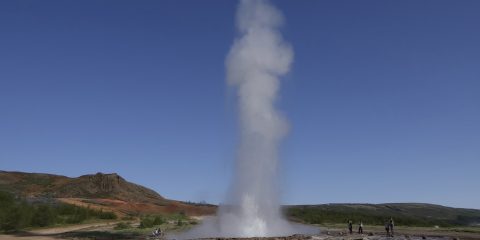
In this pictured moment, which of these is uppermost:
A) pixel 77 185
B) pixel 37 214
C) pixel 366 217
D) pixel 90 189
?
pixel 77 185

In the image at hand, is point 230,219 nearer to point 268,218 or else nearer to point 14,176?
point 268,218

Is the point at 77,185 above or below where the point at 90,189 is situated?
above

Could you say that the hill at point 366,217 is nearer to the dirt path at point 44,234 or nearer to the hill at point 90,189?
the hill at point 90,189

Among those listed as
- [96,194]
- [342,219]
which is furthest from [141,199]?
[342,219]

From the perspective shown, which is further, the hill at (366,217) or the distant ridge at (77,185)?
the distant ridge at (77,185)

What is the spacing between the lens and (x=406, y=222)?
73.8 metres

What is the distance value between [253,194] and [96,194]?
220ft

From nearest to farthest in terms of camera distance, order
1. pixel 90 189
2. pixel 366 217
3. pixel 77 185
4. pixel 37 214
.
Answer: pixel 37 214 → pixel 366 217 → pixel 90 189 → pixel 77 185

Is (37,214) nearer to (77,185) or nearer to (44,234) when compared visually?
(44,234)

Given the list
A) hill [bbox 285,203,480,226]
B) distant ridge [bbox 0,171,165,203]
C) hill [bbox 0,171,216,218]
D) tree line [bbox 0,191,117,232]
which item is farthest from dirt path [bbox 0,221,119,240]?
distant ridge [bbox 0,171,165,203]

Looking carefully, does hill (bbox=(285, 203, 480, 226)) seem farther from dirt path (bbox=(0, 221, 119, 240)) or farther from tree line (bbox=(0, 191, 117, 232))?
dirt path (bbox=(0, 221, 119, 240))

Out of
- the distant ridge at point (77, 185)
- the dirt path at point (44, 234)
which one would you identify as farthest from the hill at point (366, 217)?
the dirt path at point (44, 234)

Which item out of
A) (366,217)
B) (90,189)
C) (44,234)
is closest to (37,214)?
(44,234)

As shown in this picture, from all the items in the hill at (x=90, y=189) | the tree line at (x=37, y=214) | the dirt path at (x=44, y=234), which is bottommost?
the dirt path at (x=44, y=234)
